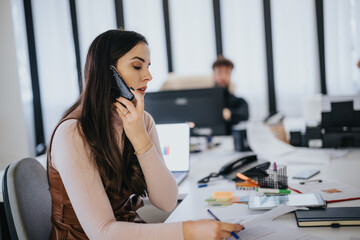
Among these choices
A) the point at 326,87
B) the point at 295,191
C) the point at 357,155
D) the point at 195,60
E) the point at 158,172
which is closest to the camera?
the point at 158,172

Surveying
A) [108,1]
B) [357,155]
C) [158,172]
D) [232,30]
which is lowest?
→ [357,155]

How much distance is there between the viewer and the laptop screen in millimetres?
1769

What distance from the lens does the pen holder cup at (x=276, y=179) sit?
140cm

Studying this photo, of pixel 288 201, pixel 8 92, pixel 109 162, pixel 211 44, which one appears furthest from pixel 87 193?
pixel 211 44

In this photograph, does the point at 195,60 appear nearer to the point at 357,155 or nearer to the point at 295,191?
the point at 357,155

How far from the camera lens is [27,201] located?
1.16 meters

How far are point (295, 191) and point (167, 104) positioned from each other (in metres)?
1.16

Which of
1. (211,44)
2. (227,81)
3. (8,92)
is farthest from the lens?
(211,44)

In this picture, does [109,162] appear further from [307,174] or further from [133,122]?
[307,174]

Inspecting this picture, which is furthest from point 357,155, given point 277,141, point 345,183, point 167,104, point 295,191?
point 167,104

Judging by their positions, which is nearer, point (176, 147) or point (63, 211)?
point (63, 211)

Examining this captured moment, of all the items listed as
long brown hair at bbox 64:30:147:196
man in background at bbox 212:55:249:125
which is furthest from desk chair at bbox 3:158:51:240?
man in background at bbox 212:55:249:125

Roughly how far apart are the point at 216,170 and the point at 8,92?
2724 mm

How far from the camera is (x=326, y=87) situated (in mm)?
4816
